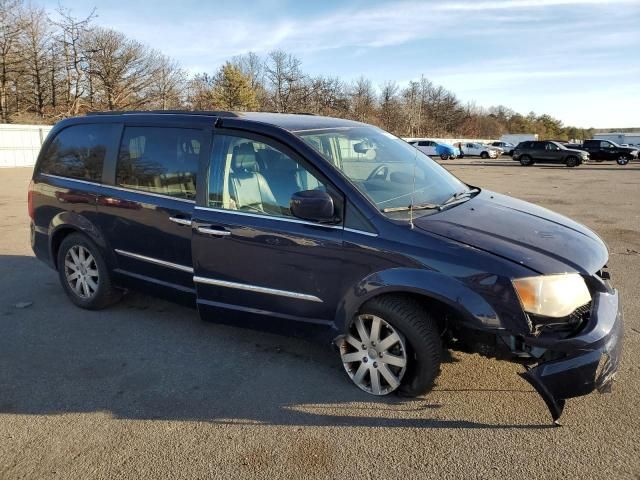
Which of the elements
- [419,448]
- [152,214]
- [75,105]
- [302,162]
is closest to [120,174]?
[152,214]

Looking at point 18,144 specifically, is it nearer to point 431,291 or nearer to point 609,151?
point 431,291

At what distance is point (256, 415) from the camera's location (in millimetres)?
3043

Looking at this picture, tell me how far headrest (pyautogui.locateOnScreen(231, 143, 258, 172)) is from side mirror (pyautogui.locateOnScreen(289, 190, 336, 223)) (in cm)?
63

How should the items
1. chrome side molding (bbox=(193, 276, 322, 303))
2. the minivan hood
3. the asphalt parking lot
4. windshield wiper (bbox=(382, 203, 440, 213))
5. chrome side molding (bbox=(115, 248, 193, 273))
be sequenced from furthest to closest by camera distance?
chrome side molding (bbox=(115, 248, 193, 273))
chrome side molding (bbox=(193, 276, 322, 303))
windshield wiper (bbox=(382, 203, 440, 213))
the minivan hood
the asphalt parking lot

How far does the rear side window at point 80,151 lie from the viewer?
4535 mm

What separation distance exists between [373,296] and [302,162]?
1.06 m

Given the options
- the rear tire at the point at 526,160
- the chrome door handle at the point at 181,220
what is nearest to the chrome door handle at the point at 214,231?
the chrome door handle at the point at 181,220

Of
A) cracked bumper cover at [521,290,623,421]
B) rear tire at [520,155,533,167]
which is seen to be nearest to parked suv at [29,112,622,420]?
cracked bumper cover at [521,290,623,421]

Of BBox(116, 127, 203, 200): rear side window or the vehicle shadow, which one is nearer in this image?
the vehicle shadow

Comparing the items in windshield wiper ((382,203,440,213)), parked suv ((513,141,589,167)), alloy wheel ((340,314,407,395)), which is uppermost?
parked suv ((513,141,589,167))

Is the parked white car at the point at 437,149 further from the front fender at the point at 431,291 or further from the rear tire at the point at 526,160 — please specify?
the front fender at the point at 431,291

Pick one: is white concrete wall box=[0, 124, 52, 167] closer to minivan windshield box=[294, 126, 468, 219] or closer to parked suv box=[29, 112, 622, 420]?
parked suv box=[29, 112, 622, 420]

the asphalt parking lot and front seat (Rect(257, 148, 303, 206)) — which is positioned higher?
front seat (Rect(257, 148, 303, 206))

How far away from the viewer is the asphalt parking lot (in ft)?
8.49
